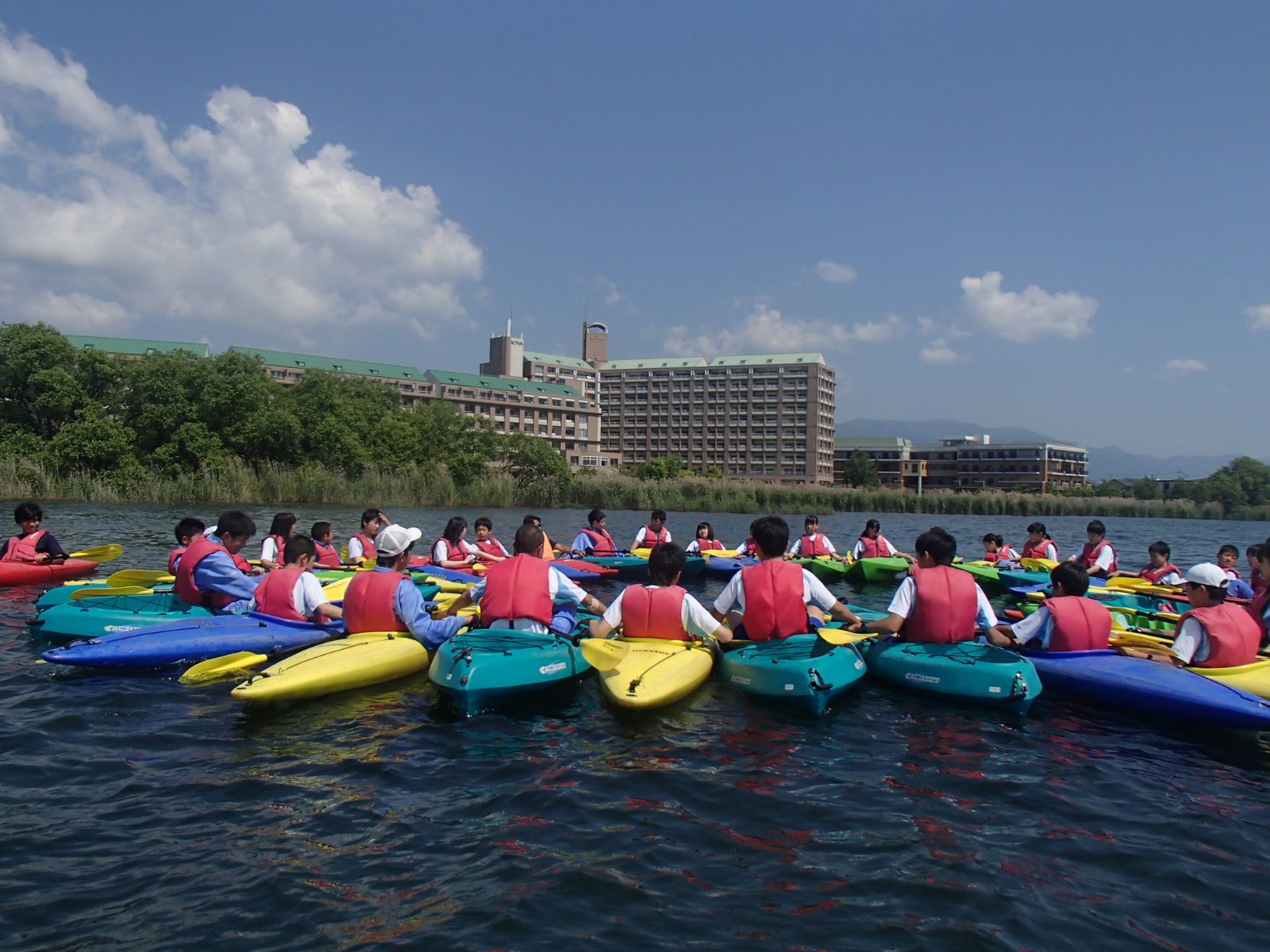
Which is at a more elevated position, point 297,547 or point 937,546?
point 937,546

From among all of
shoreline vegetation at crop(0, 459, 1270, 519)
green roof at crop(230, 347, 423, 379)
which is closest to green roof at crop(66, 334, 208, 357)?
green roof at crop(230, 347, 423, 379)

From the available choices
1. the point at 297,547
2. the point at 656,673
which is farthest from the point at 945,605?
the point at 297,547

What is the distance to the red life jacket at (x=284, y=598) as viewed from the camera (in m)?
8.98

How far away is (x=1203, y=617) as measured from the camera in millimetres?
7781

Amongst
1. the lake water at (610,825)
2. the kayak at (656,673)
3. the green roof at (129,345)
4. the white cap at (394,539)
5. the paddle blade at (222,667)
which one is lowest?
the lake water at (610,825)

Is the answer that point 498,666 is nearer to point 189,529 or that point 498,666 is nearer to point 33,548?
point 189,529

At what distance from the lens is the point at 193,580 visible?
9.73 m

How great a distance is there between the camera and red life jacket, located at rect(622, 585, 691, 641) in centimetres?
798

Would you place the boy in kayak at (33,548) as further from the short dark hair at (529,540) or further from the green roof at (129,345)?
the green roof at (129,345)

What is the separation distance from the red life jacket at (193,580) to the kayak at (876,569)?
12190 millimetres

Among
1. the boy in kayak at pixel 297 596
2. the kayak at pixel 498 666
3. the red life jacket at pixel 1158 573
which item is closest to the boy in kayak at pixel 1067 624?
the kayak at pixel 498 666

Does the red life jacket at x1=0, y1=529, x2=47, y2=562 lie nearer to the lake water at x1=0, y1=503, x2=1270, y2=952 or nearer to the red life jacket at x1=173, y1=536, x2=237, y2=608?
the red life jacket at x1=173, y1=536, x2=237, y2=608

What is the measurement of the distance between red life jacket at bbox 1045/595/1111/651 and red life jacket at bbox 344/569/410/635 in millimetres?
6582

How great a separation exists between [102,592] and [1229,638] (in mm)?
12510
